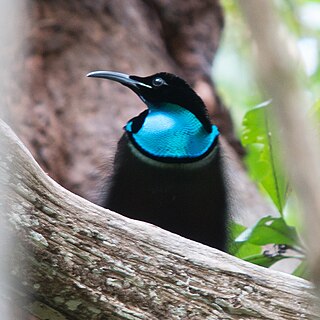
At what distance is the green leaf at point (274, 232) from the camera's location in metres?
2.41

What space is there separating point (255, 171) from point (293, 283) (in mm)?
842

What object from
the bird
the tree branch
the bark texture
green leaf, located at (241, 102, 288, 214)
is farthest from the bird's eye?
the tree branch

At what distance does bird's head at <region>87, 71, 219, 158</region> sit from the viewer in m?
2.60

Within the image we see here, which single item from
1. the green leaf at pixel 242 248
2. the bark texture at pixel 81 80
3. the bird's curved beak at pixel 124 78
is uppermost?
the bird's curved beak at pixel 124 78

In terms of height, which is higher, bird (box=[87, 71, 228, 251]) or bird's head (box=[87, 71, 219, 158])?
bird's head (box=[87, 71, 219, 158])

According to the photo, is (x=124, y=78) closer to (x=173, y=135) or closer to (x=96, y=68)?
(x=173, y=135)

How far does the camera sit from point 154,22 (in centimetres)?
477

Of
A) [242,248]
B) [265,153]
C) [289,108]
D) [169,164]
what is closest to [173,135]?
[169,164]

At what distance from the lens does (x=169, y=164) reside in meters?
2.56

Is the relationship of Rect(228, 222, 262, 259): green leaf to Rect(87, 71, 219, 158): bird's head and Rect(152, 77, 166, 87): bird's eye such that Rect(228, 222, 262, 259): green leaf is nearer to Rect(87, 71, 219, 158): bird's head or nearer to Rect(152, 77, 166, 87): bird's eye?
Rect(87, 71, 219, 158): bird's head

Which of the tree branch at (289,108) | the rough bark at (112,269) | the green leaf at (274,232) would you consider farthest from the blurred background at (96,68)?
the tree branch at (289,108)

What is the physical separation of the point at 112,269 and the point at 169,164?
874mm

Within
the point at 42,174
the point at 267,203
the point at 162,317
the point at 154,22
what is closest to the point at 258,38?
the point at 42,174

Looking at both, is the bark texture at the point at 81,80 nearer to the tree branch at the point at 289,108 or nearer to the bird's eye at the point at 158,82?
the bird's eye at the point at 158,82
